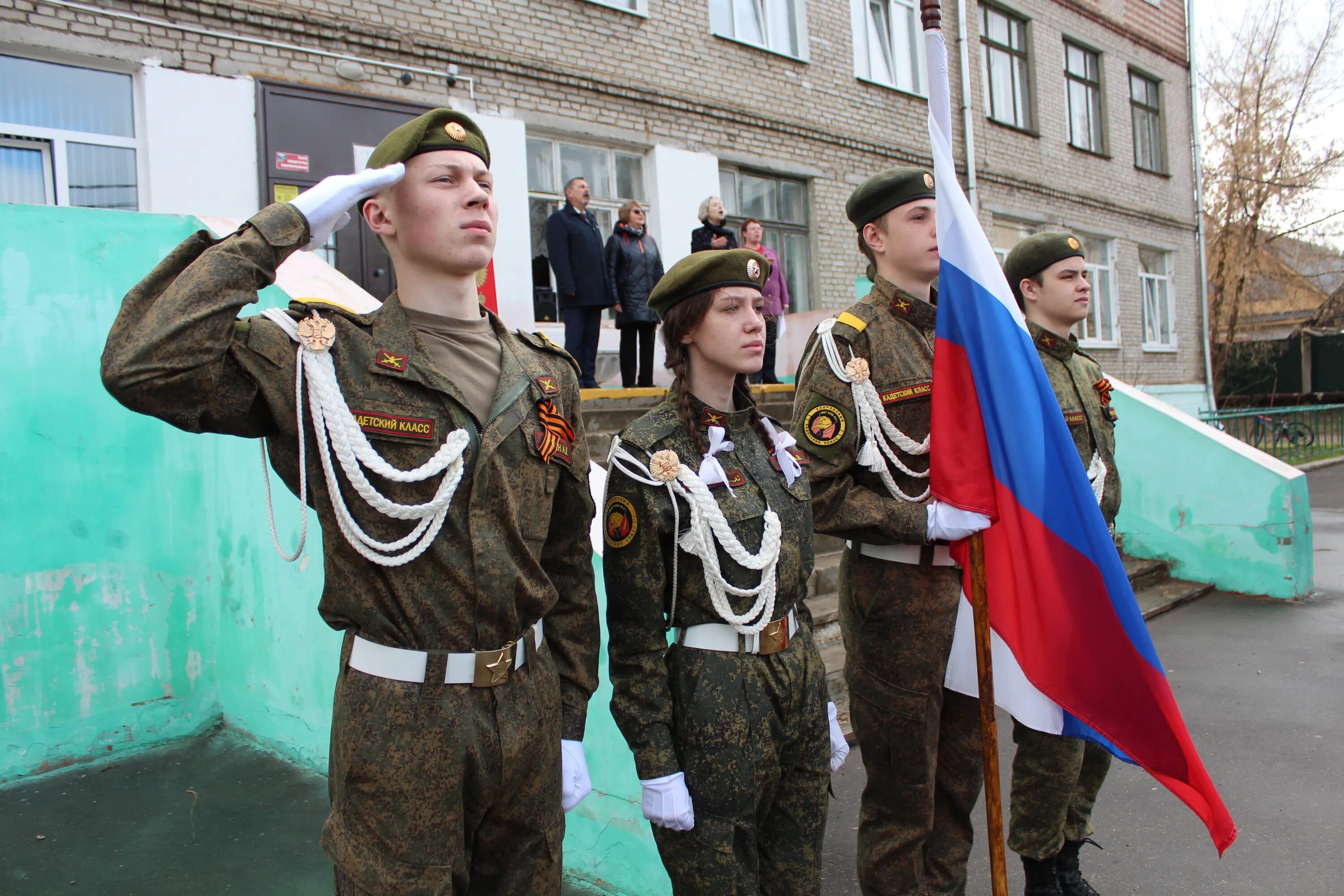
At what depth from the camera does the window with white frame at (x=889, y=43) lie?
11922mm

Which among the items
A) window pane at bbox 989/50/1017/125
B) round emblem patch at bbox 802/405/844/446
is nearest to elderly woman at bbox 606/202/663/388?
round emblem patch at bbox 802/405/844/446

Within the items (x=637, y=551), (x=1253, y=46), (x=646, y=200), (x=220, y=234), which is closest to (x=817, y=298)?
(x=646, y=200)

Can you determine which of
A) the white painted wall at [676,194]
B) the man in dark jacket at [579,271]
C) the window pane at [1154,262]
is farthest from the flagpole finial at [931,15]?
the window pane at [1154,262]

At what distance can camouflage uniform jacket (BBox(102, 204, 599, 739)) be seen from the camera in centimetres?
147

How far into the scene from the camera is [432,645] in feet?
5.37

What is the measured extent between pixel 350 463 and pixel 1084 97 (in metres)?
17.6

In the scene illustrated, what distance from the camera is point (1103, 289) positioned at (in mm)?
16703

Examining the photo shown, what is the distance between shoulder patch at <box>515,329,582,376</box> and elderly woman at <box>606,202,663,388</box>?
5401mm

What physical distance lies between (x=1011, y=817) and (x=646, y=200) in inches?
315

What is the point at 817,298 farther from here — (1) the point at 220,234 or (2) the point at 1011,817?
(2) the point at 1011,817

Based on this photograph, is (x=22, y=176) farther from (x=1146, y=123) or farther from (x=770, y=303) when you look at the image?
(x=1146, y=123)

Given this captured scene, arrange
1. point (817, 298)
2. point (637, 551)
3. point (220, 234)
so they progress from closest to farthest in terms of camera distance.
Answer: point (637, 551)
point (220, 234)
point (817, 298)

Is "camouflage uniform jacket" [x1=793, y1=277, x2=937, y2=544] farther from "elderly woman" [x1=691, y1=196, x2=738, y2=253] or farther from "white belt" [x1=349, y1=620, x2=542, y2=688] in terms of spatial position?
"elderly woman" [x1=691, y1=196, x2=738, y2=253]

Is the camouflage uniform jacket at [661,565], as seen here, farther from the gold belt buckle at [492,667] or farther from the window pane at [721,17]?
the window pane at [721,17]
